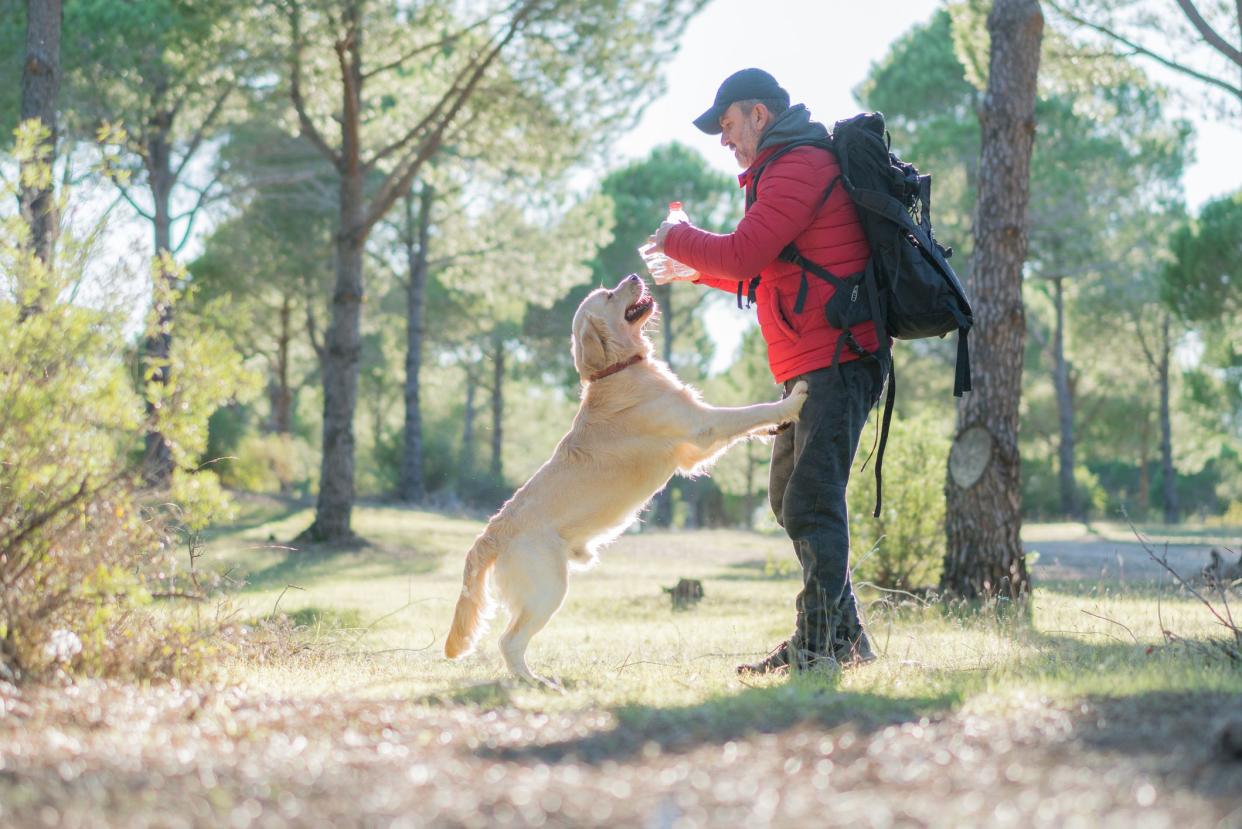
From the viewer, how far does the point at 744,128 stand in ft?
14.8

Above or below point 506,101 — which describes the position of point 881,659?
below

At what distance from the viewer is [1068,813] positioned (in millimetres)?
1907

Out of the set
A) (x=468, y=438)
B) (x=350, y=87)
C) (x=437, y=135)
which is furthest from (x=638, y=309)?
(x=468, y=438)

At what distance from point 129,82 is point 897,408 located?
1705 cm

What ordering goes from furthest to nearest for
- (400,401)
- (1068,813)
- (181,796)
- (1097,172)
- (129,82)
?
(400,401) < (1097,172) < (129,82) < (181,796) < (1068,813)

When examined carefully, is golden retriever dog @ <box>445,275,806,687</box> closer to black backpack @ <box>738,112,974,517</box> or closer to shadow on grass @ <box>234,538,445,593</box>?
black backpack @ <box>738,112,974,517</box>

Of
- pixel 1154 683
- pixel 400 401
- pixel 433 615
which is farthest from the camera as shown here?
pixel 400 401

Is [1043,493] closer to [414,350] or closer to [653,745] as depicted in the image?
[414,350]

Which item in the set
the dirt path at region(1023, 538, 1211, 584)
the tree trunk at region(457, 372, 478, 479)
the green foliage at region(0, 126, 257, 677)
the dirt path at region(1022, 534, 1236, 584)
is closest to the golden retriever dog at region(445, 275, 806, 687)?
the green foliage at region(0, 126, 257, 677)

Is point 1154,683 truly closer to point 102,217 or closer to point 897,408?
point 102,217

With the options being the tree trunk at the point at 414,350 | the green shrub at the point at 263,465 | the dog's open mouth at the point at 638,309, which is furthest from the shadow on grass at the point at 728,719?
the tree trunk at the point at 414,350

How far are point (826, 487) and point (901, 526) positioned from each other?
189 inches

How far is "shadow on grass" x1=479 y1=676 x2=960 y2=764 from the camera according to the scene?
8.38 feet

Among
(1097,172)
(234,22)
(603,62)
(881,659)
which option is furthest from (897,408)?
(881,659)
